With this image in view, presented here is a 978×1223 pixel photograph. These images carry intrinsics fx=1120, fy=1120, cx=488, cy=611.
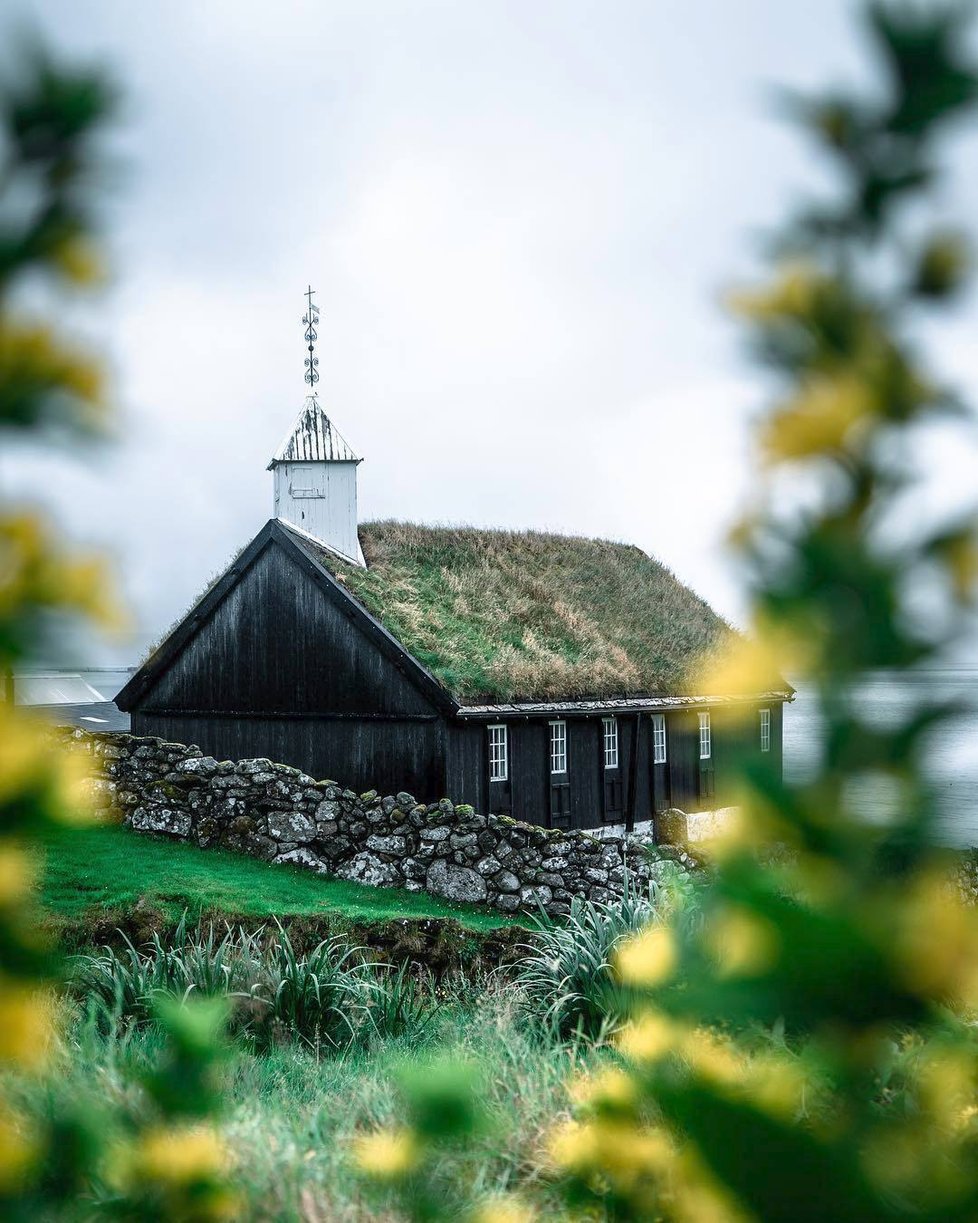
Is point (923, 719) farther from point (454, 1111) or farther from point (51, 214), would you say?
point (51, 214)

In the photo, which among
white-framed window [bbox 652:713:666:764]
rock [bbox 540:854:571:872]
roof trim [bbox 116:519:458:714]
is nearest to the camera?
rock [bbox 540:854:571:872]

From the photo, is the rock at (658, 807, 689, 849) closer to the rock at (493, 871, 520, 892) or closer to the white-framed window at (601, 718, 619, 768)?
the white-framed window at (601, 718, 619, 768)

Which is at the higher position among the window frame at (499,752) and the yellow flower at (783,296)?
the yellow flower at (783,296)

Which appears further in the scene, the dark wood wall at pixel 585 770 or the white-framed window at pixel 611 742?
the white-framed window at pixel 611 742

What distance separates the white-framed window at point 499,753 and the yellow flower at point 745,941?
19.1 metres

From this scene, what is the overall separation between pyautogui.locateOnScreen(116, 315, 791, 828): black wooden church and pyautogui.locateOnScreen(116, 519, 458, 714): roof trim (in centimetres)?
4

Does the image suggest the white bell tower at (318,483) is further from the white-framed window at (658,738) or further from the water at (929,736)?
the water at (929,736)

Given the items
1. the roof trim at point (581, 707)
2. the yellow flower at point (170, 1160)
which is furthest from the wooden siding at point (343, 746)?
the yellow flower at point (170, 1160)

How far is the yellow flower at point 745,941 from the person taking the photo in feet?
5.63

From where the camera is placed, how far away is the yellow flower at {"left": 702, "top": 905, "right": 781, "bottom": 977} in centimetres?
172

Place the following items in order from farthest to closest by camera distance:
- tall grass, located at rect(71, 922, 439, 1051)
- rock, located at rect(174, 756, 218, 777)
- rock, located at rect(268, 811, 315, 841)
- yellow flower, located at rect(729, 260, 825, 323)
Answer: rock, located at rect(174, 756, 218, 777)
rock, located at rect(268, 811, 315, 841)
tall grass, located at rect(71, 922, 439, 1051)
yellow flower, located at rect(729, 260, 825, 323)

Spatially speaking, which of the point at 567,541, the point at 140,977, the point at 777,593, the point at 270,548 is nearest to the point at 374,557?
the point at 270,548

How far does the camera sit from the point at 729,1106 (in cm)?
177

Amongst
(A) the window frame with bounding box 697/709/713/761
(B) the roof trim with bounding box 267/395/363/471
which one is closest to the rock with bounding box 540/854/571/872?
(A) the window frame with bounding box 697/709/713/761
